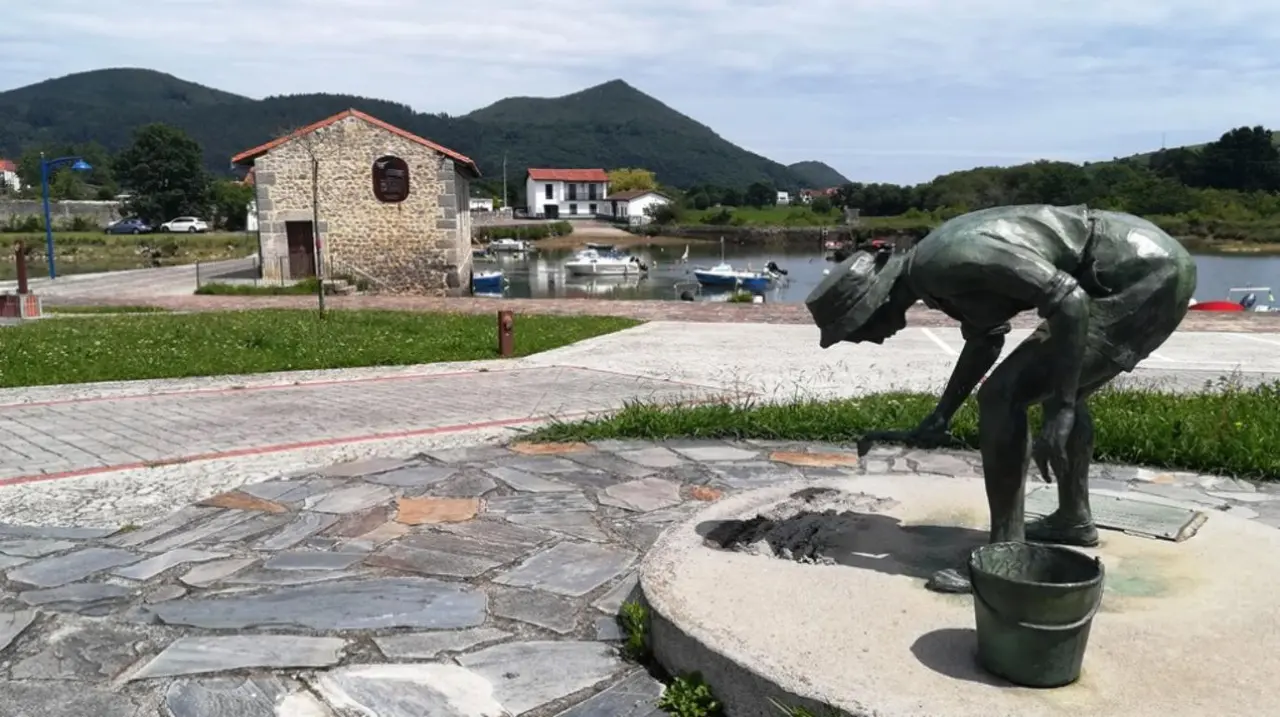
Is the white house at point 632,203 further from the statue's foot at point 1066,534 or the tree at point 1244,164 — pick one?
the statue's foot at point 1066,534

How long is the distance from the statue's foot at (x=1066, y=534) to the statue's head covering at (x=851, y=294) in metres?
1.31

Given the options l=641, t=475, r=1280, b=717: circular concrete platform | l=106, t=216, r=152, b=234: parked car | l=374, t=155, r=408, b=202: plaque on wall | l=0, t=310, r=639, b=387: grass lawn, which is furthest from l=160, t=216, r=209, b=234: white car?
l=641, t=475, r=1280, b=717: circular concrete platform

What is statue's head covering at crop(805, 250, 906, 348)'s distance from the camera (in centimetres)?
351

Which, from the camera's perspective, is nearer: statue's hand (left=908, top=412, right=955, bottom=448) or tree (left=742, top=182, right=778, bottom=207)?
statue's hand (left=908, top=412, right=955, bottom=448)

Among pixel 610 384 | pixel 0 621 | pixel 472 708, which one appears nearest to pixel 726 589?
pixel 472 708

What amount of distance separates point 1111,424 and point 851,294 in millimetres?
3990

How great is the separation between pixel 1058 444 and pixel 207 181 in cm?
8275

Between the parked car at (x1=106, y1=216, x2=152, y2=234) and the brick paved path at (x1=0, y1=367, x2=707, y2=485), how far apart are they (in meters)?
62.0

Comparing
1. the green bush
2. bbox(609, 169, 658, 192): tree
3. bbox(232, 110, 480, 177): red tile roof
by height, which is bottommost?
the green bush

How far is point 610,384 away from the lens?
10.3 metres

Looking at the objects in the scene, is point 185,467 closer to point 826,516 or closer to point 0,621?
point 0,621

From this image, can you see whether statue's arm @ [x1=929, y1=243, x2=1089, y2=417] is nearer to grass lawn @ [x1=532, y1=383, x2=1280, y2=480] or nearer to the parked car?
grass lawn @ [x1=532, y1=383, x2=1280, y2=480]

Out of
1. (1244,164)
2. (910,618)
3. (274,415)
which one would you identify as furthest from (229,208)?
(1244,164)

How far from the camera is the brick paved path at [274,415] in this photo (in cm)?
708
